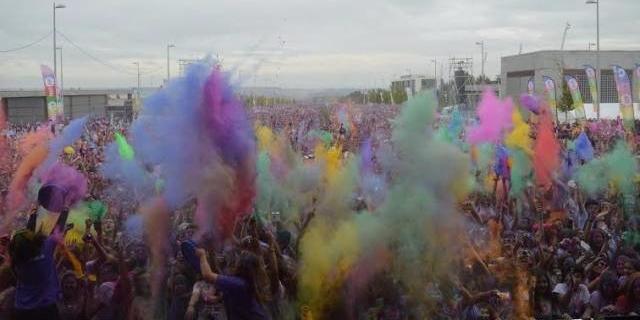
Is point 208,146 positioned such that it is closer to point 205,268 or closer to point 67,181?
point 205,268

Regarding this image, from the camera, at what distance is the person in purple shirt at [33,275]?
5473mm

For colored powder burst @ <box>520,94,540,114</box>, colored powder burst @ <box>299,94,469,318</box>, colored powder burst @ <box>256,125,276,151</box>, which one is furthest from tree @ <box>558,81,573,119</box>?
colored powder burst @ <box>299,94,469,318</box>

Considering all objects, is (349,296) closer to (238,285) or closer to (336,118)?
(238,285)

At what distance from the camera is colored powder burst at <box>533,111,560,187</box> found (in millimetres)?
10195

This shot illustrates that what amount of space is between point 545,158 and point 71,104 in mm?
50231

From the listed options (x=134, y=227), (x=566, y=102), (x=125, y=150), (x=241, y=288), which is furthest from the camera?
(x=566, y=102)

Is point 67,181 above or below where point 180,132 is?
below

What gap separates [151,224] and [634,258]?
4.75 m

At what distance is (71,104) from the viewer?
55.1 m

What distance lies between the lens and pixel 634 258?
7008 millimetres

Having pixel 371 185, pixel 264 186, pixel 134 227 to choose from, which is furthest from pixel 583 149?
pixel 134 227

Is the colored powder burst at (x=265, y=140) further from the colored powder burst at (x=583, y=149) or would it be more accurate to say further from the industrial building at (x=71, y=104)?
the industrial building at (x=71, y=104)

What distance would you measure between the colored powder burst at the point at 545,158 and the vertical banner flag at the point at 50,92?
18.2 m

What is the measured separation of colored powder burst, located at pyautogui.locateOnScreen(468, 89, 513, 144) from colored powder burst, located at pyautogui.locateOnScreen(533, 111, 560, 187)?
0.60m
